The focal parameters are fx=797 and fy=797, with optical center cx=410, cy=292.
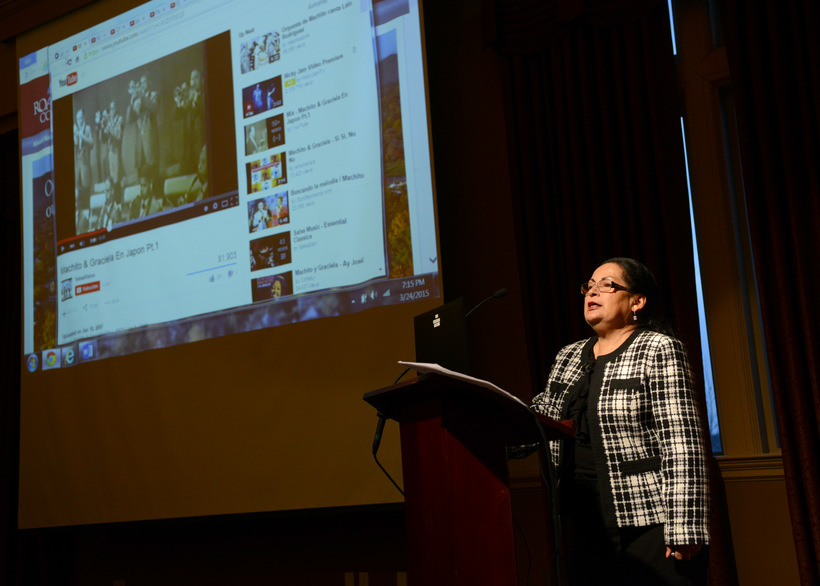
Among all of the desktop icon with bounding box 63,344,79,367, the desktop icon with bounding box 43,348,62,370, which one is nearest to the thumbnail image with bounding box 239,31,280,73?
the desktop icon with bounding box 63,344,79,367

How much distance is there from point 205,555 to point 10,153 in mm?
2864

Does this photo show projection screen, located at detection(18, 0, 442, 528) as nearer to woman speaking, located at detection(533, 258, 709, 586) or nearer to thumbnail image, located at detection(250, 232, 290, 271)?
thumbnail image, located at detection(250, 232, 290, 271)

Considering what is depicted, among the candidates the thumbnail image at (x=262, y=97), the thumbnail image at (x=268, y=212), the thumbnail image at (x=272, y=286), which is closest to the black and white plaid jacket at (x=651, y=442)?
the thumbnail image at (x=272, y=286)

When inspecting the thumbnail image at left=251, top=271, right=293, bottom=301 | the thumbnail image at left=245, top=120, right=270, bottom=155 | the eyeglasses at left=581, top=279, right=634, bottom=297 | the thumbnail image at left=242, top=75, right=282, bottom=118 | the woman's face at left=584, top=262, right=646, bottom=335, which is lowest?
the woman's face at left=584, top=262, right=646, bottom=335

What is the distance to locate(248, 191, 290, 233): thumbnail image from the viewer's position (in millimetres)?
3395

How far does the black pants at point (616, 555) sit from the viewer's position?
1825 millimetres

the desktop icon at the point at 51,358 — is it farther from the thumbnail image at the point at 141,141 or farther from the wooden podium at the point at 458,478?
the wooden podium at the point at 458,478

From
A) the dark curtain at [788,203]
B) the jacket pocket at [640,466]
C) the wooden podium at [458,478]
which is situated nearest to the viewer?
the wooden podium at [458,478]

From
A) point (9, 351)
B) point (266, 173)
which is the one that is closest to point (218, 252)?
point (266, 173)

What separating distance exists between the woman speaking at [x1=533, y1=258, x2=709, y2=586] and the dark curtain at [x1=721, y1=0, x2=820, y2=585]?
819 millimetres

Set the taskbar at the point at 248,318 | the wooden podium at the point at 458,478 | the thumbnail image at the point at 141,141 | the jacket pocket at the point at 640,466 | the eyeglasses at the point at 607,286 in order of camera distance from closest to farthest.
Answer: the wooden podium at the point at 458,478, the jacket pocket at the point at 640,466, the eyeglasses at the point at 607,286, the taskbar at the point at 248,318, the thumbnail image at the point at 141,141

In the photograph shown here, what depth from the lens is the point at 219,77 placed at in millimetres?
3705

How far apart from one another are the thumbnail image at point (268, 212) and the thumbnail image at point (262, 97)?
1.35ft

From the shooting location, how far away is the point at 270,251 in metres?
3.39
